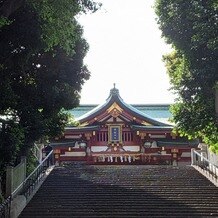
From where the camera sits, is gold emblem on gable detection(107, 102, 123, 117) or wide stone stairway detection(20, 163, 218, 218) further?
gold emblem on gable detection(107, 102, 123, 117)

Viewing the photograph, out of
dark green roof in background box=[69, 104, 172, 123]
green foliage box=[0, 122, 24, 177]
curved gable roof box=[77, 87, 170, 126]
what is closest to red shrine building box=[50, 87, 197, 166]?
curved gable roof box=[77, 87, 170, 126]

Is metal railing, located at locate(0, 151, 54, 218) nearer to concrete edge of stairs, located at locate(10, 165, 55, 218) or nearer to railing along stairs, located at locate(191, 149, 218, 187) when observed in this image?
concrete edge of stairs, located at locate(10, 165, 55, 218)

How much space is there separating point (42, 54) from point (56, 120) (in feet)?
9.59

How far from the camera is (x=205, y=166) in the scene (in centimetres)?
1988

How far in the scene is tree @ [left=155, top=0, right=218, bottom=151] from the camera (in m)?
14.1

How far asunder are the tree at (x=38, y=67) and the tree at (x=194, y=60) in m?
3.54

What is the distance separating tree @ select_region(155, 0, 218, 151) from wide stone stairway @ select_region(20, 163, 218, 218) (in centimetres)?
218

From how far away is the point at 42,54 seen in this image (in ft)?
53.7

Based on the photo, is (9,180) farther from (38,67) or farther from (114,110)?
(114,110)

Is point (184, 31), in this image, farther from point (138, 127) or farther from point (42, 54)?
point (138, 127)

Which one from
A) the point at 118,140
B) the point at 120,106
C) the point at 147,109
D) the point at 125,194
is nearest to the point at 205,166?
the point at 125,194

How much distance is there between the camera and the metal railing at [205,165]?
17562 mm

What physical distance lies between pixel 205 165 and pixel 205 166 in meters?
0.19

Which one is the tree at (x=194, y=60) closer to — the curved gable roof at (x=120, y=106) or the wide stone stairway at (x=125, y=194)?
the wide stone stairway at (x=125, y=194)
